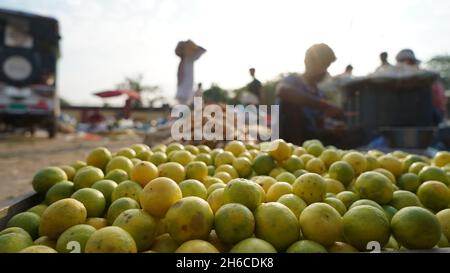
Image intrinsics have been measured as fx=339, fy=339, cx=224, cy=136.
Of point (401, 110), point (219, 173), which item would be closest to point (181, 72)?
point (401, 110)

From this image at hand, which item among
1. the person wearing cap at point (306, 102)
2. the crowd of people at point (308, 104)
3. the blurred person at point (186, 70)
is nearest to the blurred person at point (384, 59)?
the crowd of people at point (308, 104)

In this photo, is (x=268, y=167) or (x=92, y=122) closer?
(x=268, y=167)

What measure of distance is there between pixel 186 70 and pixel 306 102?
3912 millimetres

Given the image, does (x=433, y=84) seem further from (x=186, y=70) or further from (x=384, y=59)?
(x=186, y=70)

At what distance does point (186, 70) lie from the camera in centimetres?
839

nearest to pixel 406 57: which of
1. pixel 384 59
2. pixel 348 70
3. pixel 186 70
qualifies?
pixel 384 59

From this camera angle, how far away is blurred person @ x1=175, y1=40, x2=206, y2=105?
26.9ft

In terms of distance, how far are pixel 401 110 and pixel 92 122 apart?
2223 cm

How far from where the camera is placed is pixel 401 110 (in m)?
8.49

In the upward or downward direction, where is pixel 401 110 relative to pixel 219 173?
upward

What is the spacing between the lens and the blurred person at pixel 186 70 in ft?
26.9

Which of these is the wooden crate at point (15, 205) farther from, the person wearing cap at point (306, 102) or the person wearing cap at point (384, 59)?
the person wearing cap at point (384, 59)

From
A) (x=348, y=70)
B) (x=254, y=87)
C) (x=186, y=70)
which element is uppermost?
(x=348, y=70)

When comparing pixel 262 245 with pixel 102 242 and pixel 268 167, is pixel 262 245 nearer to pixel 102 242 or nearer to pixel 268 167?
pixel 102 242
